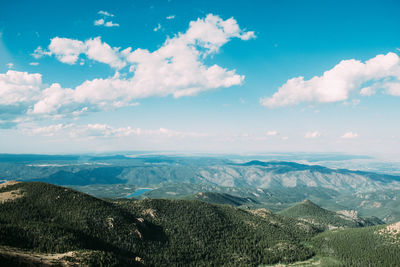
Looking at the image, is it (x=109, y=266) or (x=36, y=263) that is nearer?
(x=36, y=263)

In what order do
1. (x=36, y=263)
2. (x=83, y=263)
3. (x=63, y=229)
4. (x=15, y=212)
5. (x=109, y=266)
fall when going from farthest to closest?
(x=15, y=212)
(x=63, y=229)
(x=109, y=266)
(x=83, y=263)
(x=36, y=263)

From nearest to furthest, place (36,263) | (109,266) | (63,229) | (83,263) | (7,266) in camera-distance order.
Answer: (7,266) < (36,263) < (83,263) < (109,266) < (63,229)

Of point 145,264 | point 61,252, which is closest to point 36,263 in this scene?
point 61,252

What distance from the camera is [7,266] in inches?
4136

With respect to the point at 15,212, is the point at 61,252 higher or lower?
lower

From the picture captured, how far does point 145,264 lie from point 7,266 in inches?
3965

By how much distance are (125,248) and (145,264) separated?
925 inches

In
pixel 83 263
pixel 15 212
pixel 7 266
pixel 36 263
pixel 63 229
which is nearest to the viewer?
pixel 7 266

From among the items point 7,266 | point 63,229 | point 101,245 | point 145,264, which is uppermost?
point 7,266

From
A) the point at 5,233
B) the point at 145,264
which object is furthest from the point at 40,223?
the point at 145,264

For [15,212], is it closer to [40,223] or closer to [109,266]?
[40,223]

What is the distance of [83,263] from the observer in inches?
Answer: 5448

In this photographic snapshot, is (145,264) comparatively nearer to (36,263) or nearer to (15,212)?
(36,263)

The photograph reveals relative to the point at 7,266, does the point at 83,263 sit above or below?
below
